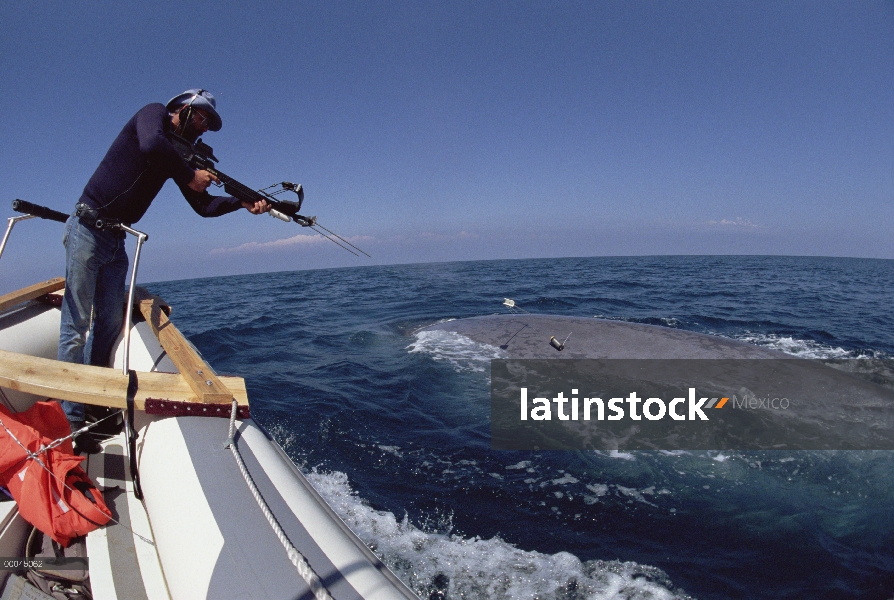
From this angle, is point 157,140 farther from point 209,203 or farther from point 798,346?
point 798,346

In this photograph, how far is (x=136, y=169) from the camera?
3.23 meters

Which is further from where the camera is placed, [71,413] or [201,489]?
[71,413]

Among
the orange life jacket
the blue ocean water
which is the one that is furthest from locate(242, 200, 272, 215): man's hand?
the blue ocean water

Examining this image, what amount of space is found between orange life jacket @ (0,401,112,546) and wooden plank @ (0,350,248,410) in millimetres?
225

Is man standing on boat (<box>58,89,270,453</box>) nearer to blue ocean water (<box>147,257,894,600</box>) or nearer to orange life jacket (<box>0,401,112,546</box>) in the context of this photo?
orange life jacket (<box>0,401,112,546</box>)

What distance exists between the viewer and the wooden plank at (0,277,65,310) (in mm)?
3940

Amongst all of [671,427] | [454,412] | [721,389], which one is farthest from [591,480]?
[721,389]

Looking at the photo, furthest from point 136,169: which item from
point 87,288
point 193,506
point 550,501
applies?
point 550,501

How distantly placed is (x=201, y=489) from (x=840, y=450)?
6.22 metres

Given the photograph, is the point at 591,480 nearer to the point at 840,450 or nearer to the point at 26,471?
the point at 840,450

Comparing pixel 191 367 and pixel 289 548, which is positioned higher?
pixel 191 367

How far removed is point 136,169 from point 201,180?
Answer: 52 cm

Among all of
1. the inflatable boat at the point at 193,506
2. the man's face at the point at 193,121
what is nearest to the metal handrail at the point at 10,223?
the inflatable boat at the point at 193,506

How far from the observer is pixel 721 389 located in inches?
237
